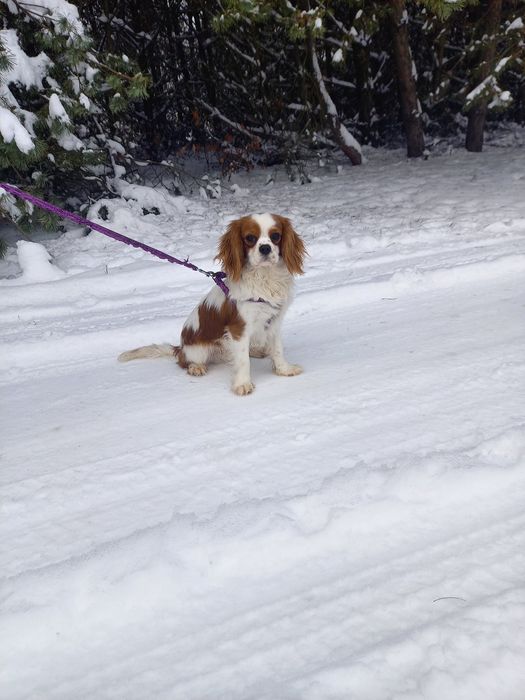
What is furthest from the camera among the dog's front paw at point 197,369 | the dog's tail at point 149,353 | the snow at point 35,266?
the snow at point 35,266

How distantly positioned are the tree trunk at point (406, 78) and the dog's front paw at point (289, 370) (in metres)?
6.04

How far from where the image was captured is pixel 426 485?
1934mm

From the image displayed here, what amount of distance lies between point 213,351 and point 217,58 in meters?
7.53

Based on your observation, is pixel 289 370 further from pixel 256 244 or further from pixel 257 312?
pixel 256 244

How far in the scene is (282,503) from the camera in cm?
192

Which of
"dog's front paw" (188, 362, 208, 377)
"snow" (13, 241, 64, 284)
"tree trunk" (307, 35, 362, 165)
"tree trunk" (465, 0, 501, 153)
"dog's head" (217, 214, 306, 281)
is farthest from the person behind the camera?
"tree trunk" (307, 35, 362, 165)

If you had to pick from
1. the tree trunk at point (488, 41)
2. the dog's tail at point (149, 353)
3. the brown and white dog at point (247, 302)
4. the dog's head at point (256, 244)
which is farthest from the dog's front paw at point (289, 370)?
the tree trunk at point (488, 41)

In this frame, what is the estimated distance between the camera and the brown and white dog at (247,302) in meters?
2.82

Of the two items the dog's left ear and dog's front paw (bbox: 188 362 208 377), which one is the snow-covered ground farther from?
the dog's left ear

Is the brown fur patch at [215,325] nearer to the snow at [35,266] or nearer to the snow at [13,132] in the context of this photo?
the snow at [35,266]

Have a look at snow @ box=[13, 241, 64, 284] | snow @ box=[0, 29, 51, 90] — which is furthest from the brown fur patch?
snow @ box=[0, 29, 51, 90]

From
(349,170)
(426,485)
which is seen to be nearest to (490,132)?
(349,170)

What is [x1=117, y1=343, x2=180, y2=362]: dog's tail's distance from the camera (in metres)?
3.35

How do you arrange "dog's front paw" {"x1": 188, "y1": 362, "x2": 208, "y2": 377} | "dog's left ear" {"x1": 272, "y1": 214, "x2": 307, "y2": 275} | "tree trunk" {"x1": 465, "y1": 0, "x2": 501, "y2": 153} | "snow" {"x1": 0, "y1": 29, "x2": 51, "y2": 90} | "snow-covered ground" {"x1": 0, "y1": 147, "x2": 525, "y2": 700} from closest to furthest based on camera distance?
"snow-covered ground" {"x1": 0, "y1": 147, "x2": 525, "y2": 700}, "dog's left ear" {"x1": 272, "y1": 214, "x2": 307, "y2": 275}, "dog's front paw" {"x1": 188, "y1": 362, "x2": 208, "y2": 377}, "snow" {"x1": 0, "y1": 29, "x2": 51, "y2": 90}, "tree trunk" {"x1": 465, "y1": 0, "x2": 501, "y2": 153}
